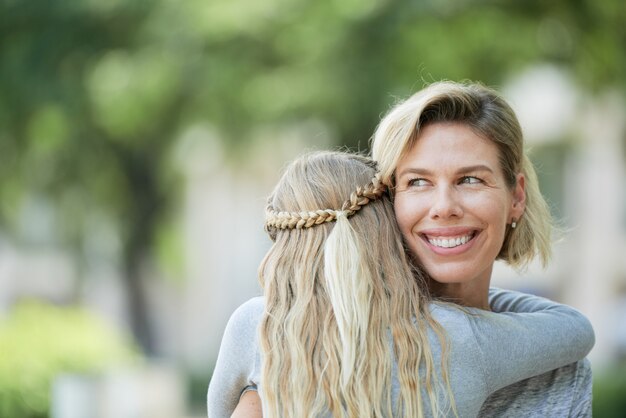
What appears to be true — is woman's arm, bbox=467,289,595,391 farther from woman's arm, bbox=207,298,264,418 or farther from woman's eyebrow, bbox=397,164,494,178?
woman's arm, bbox=207,298,264,418

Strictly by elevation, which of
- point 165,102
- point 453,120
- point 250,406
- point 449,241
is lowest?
point 250,406

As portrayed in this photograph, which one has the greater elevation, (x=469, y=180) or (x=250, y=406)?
(x=469, y=180)

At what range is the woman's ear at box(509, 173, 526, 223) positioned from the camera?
10.5ft

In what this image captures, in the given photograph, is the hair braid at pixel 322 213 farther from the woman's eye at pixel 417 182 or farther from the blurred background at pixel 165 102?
the blurred background at pixel 165 102

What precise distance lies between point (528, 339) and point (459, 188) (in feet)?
1.48

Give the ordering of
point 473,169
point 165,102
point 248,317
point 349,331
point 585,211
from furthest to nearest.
A: point 585,211 < point 165,102 < point 473,169 < point 248,317 < point 349,331

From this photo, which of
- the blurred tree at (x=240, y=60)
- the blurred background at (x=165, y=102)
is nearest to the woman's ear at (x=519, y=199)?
the blurred background at (x=165, y=102)

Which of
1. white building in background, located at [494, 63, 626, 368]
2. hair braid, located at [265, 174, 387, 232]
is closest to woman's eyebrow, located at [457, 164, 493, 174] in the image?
hair braid, located at [265, 174, 387, 232]

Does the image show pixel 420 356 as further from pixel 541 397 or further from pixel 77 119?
pixel 77 119

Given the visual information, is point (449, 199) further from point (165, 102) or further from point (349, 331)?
point (165, 102)

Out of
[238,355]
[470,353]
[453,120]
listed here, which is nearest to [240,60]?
[453,120]

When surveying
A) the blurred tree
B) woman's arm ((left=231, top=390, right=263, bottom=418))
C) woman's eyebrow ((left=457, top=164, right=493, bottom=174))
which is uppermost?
the blurred tree

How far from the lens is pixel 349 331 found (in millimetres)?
2705

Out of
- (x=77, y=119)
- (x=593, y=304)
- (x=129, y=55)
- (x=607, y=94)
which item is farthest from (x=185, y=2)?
(x=593, y=304)
